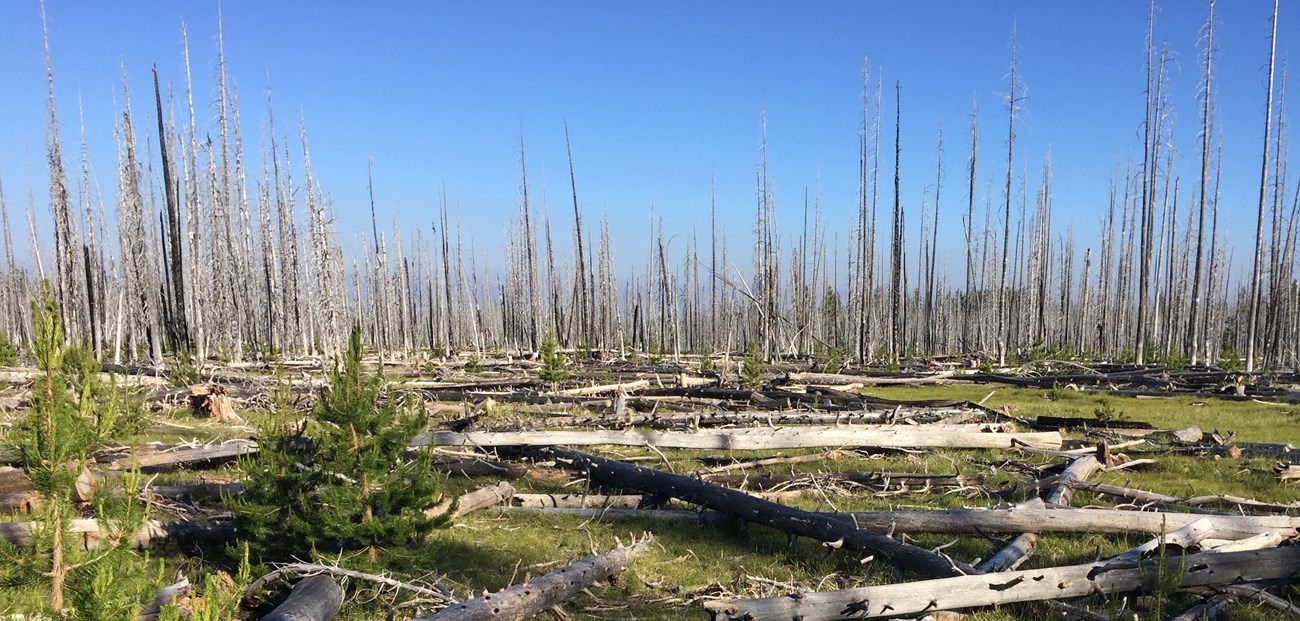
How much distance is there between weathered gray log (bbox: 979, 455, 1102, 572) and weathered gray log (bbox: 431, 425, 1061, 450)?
1.40m

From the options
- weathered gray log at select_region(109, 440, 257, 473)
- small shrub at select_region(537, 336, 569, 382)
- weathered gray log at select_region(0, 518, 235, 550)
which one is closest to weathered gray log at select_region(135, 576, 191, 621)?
weathered gray log at select_region(0, 518, 235, 550)

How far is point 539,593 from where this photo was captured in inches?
180

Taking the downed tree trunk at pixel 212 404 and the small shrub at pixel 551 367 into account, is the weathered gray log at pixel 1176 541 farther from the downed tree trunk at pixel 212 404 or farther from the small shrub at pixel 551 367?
the downed tree trunk at pixel 212 404

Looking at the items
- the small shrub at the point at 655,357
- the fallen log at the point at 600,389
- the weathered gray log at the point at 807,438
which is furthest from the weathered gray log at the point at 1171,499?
the small shrub at the point at 655,357

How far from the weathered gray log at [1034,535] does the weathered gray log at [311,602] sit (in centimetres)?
450

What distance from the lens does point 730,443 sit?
970 centimetres

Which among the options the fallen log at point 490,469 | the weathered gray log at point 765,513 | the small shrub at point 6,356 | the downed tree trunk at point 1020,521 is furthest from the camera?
the small shrub at point 6,356

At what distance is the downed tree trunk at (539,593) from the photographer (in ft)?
13.5

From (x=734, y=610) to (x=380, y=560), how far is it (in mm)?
2802

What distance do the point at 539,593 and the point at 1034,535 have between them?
430 cm

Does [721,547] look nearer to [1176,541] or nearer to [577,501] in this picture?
[577,501]

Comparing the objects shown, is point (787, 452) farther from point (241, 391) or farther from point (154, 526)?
point (241, 391)

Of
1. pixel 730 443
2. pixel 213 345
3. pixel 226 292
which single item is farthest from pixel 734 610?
pixel 213 345

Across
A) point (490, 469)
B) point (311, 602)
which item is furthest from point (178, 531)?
point (490, 469)
